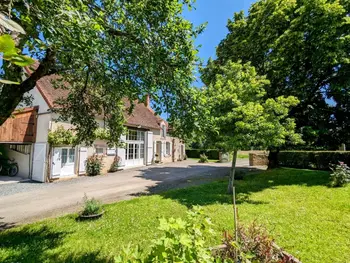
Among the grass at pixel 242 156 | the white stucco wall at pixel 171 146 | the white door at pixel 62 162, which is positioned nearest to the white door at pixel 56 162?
the white door at pixel 62 162

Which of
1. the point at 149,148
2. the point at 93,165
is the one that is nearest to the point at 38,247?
the point at 93,165

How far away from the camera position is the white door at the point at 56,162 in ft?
37.8

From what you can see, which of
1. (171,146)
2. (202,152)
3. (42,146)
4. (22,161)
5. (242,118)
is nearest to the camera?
(242,118)

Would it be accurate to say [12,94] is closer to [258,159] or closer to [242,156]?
[258,159]

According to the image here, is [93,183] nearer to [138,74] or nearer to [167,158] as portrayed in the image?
[138,74]

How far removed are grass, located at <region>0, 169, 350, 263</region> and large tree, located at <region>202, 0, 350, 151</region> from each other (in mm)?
5291

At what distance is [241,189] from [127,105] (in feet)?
34.0

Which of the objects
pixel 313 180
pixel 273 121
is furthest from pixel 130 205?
pixel 313 180

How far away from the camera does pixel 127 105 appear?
1535cm

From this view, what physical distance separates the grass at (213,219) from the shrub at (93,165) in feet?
23.4

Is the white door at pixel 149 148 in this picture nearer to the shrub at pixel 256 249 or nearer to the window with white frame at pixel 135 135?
the window with white frame at pixel 135 135

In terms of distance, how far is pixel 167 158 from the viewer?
22953 millimetres

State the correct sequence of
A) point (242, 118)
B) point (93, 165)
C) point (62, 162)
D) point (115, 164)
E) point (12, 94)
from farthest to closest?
point (115, 164)
point (93, 165)
point (62, 162)
point (242, 118)
point (12, 94)

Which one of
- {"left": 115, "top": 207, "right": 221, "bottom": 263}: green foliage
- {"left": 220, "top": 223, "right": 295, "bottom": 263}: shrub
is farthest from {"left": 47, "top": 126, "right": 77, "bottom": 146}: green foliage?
{"left": 115, "top": 207, "right": 221, "bottom": 263}: green foliage
